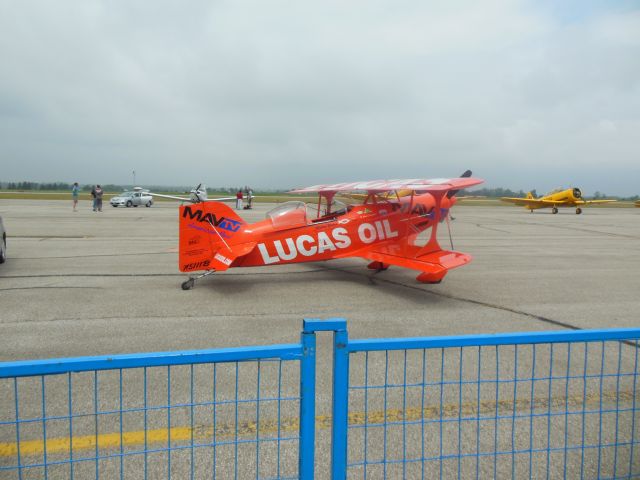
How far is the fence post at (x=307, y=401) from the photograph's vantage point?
7.74 feet

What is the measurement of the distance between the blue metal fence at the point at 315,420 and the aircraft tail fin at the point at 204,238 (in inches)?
152

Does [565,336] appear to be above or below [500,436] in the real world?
above

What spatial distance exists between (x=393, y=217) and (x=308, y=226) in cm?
207

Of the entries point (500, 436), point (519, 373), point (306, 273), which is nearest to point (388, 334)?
point (519, 373)

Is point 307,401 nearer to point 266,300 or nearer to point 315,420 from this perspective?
point 315,420

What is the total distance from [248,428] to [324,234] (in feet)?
20.1

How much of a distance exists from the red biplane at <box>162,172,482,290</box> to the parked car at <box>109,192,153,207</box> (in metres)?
35.6

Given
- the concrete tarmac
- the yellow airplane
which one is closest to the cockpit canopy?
the concrete tarmac

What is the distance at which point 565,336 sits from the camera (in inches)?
104

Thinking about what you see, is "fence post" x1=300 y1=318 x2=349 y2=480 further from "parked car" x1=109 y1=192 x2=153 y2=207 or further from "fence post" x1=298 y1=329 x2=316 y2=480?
"parked car" x1=109 y1=192 x2=153 y2=207

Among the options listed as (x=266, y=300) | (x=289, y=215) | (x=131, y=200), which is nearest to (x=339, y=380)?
(x=266, y=300)

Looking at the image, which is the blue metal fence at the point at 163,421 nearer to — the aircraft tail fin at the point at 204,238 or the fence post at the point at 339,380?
the fence post at the point at 339,380

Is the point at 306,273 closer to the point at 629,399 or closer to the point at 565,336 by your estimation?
the point at 629,399

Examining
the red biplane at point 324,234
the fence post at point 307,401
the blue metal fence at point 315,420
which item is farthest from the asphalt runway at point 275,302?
the fence post at point 307,401
